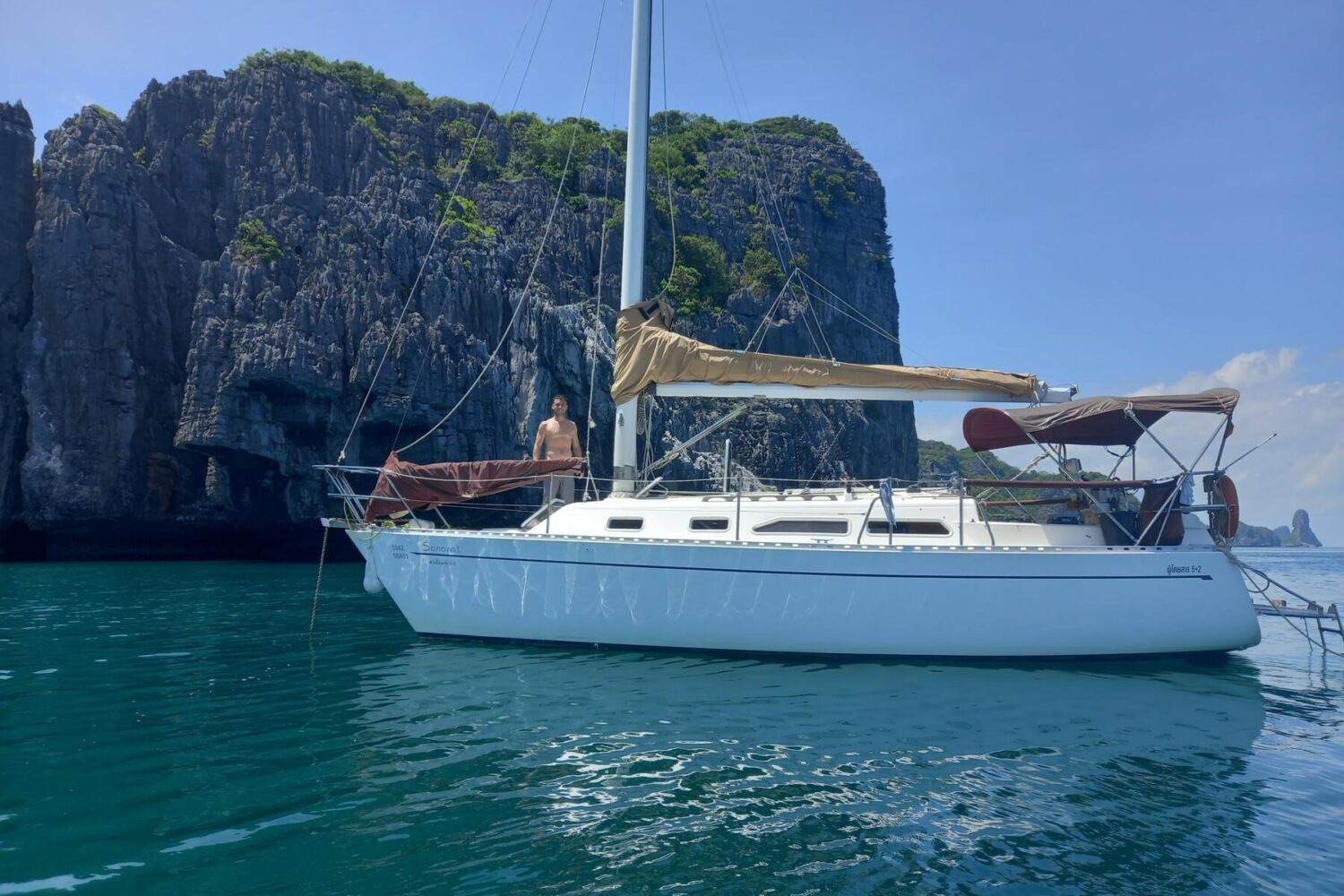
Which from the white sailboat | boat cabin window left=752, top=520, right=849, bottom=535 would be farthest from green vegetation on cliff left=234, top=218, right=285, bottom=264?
boat cabin window left=752, top=520, right=849, bottom=535

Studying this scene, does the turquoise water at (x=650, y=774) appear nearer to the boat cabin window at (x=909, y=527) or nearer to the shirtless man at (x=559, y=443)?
the boat cabin window at (x=909, y=527)

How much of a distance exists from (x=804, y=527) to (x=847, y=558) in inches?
40.8

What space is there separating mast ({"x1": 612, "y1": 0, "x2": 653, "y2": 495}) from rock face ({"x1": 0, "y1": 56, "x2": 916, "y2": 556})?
14025 millimetres

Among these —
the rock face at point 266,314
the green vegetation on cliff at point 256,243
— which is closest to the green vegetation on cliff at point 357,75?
the rock face at point 266,314

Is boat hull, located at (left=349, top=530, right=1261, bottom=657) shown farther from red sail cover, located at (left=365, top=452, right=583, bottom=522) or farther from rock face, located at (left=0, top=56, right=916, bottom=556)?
rock face, located at (left=0, top=56, right=916, bottom=556)

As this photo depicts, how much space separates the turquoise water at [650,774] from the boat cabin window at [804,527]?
174 centimetres

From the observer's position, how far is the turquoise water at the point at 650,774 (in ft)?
14.0

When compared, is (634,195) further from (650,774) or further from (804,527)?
(650,774)

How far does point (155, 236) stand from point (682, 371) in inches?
1231

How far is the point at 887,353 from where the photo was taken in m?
54.5

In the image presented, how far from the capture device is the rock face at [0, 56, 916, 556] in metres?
29.1

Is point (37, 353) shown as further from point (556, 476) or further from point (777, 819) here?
point (777, 819)

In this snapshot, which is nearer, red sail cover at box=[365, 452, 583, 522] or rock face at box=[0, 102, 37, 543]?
red sail cover at box=[365, 452, 583, 522]

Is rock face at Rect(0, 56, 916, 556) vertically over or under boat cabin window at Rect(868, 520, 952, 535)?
over
